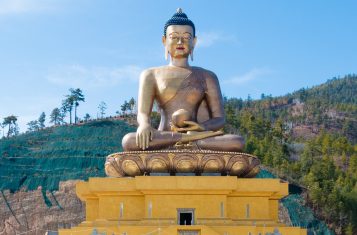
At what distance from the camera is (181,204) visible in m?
13.2

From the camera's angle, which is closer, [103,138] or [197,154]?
[197,154]

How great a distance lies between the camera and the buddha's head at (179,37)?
15352 millimetres

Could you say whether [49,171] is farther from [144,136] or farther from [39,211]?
[144,136]

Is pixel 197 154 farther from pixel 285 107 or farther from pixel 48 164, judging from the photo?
pixel 285 107

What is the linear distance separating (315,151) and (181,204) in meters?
35.7

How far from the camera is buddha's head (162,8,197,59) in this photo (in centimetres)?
1535

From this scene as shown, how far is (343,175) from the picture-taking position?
4003 centimetres

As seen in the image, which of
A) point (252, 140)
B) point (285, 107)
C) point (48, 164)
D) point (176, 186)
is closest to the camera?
point (176, 186)

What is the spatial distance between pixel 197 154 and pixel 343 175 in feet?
91.7

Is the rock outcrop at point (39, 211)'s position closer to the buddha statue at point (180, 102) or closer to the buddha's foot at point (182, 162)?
the buddha statue at point (180, 102)

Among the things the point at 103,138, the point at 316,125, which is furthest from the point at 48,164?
the point at 316,125

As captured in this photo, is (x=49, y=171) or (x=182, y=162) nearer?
(x=182, y=162)

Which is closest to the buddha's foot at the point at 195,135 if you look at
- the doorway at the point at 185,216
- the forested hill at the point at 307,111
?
the doorway at the point at 185,216

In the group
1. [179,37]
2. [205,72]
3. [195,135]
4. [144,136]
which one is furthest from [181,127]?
[179,37]
